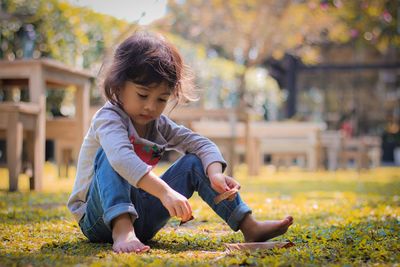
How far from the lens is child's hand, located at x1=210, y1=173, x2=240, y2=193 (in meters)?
2.14

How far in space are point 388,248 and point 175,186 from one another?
0.83 meters

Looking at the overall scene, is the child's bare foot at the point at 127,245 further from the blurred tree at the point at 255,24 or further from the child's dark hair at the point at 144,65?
the blurred tree at the point at 255,24

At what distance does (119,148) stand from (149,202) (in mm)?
346

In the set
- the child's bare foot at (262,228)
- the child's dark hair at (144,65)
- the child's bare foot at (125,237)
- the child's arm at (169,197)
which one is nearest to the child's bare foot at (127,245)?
the child's bare foot at (125,237)

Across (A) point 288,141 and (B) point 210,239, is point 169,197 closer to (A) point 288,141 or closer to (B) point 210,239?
(B) point 210,239

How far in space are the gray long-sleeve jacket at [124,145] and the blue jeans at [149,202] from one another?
0.06 metres

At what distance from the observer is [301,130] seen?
11016 mm

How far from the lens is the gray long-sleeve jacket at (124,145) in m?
2.00

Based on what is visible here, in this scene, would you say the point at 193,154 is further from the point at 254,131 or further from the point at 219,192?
the point at 254,131

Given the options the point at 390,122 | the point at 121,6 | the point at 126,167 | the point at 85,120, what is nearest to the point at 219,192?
the point at 126,167

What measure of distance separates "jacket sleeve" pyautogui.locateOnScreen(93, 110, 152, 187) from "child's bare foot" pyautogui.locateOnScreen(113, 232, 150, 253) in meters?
0.19

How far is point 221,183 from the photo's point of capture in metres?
2.14

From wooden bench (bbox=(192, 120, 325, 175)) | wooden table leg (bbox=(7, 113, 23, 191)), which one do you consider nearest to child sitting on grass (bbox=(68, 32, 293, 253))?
wooden table leg (bbox=(7, 113, 23, 191))

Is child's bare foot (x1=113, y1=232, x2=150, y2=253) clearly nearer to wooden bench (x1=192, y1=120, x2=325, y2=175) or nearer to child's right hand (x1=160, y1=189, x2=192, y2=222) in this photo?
child's right hand (x1=160, y1=189, x2=192, y2=222)
